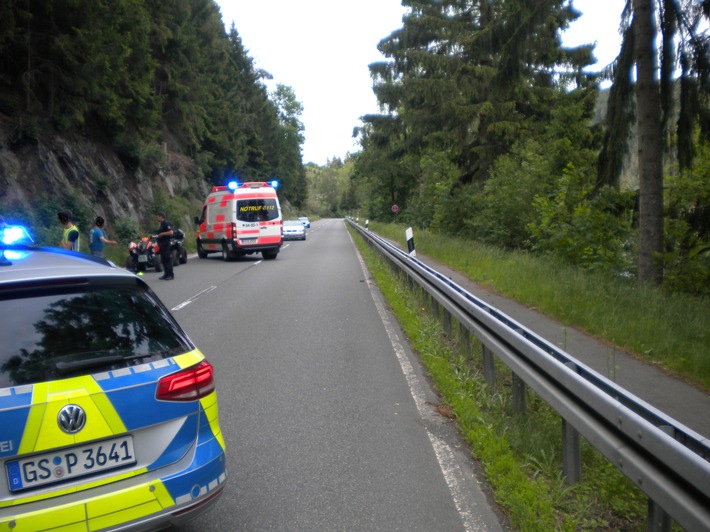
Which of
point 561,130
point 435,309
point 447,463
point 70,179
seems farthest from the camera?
point 70,179

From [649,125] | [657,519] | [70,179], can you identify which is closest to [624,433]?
[657,519]

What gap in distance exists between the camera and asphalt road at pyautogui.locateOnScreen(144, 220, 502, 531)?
3.84 metres

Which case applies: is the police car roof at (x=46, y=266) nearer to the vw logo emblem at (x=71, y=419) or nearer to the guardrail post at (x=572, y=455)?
the vw logo emblem at (x=71, y=419)

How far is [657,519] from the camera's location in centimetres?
297

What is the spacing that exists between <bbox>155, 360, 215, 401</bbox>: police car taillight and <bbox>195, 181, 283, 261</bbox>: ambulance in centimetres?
1937

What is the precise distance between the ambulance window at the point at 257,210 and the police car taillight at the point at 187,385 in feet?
64.7

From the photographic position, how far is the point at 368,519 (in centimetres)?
375

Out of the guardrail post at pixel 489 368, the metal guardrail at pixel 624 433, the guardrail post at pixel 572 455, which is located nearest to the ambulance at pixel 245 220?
the guardrail post at pixel 489 368

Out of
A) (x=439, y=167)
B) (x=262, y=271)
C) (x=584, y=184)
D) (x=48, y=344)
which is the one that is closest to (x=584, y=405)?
(x=48, y=344)

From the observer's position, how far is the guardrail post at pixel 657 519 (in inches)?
115

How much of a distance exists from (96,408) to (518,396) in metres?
3.43

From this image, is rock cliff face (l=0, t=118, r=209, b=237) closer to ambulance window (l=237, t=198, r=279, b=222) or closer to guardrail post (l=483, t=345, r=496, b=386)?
ambulance window (l=237, t=198, r=279, b=222)

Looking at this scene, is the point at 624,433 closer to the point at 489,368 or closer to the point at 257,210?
the point at 489,368

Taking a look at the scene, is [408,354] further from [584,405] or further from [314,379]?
[584,405]
